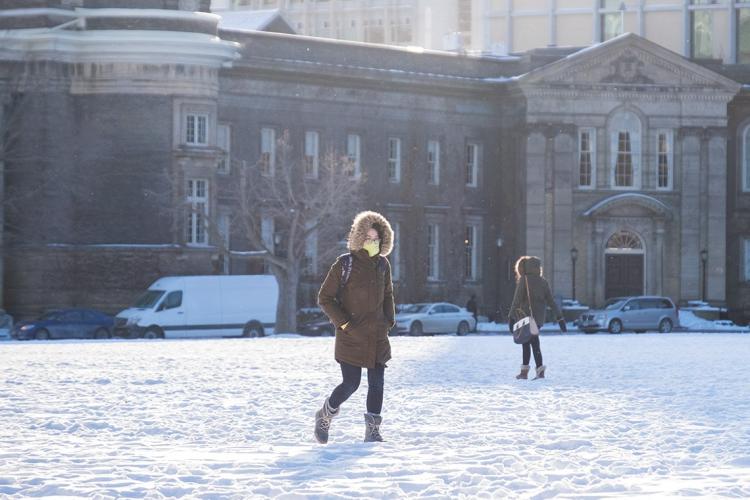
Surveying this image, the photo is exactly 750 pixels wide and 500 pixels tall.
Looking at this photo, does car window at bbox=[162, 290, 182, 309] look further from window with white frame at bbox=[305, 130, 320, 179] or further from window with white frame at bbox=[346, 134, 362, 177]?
window with white frame at bbox=[346, 134, 362, 177]

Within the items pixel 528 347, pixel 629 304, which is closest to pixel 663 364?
pixel 528 347

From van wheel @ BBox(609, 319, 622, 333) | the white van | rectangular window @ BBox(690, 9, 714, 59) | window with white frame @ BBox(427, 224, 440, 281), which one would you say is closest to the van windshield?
the white van

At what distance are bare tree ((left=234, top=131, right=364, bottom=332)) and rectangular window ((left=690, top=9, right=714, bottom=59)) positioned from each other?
27701 millimetres

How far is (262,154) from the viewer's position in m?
67.8

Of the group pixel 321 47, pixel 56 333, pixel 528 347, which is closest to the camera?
pixel 528 347

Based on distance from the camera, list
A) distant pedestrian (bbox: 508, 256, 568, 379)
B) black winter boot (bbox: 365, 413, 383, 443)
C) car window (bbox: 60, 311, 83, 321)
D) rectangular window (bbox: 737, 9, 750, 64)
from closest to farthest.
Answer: black winter boot (bbox: 365, 413, 383, 443) → distant pedestrian (bbox: 508, 256, 568, 379) → car window (bbox: 60, 311, 83, 321) → rectangular window (bbox: 737, 9, 750, 64)

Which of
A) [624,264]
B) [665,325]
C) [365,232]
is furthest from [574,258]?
[365,232]

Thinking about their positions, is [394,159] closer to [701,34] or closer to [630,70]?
[630,70]

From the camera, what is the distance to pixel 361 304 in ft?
54.4

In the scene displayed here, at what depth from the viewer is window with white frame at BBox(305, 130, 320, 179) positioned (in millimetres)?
69188

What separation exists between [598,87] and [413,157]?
7880mm

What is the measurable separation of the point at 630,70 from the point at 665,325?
13102mm

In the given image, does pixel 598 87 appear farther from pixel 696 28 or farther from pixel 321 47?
pixel 696 28

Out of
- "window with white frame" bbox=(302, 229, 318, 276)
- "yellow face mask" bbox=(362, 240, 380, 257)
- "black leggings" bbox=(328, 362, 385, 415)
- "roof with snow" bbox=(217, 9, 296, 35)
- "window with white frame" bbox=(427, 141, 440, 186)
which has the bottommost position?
"black leggings" bbox=(328, 362, 385, 415)
